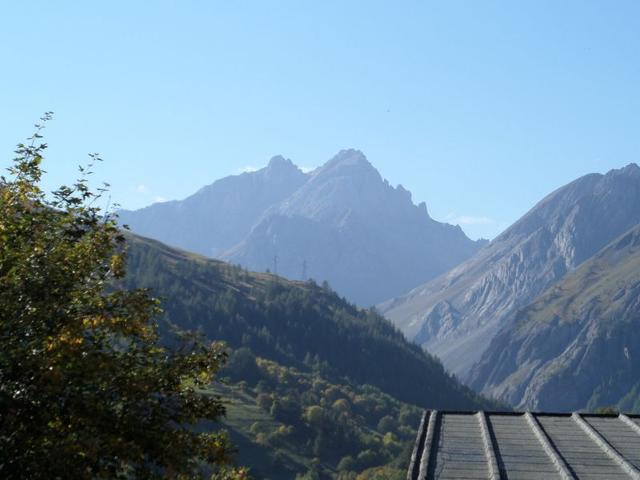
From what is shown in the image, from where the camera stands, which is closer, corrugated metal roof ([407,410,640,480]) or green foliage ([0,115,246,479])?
green foliage ([0,115,246,479])

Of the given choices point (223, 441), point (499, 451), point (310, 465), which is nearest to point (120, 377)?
point (223, 441)

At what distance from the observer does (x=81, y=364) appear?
47.2ft

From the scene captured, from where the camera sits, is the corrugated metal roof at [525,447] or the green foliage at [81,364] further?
the corrugated metal roof at [525,447]

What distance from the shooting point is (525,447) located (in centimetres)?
2058

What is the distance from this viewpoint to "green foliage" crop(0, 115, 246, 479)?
14.1m

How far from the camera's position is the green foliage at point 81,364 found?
46.2ft

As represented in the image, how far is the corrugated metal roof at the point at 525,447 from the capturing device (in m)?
17.6

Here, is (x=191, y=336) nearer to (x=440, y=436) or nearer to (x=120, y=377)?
(x=120, y=377)

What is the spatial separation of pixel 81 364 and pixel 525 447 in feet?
38.2

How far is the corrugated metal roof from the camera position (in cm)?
1764

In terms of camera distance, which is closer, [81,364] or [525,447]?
[81,364]

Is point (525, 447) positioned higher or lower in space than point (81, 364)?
lower

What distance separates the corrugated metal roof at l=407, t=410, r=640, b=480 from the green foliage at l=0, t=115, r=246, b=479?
504cm

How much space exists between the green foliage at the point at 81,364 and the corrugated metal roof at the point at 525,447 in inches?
199
